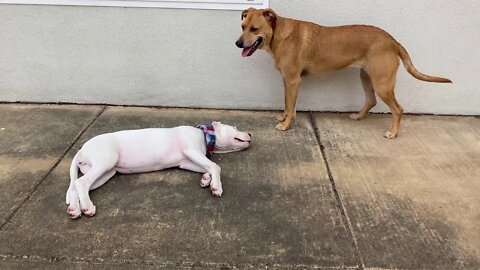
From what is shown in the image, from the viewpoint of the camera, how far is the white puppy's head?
4.00m

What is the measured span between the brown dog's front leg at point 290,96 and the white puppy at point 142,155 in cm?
92

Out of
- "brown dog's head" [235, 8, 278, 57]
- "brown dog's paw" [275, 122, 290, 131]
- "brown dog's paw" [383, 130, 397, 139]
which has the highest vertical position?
"brown dog's head" [235, 8, 278, 57]

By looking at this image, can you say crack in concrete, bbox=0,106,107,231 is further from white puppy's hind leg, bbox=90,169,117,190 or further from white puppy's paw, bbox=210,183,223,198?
white puppy's paw, bbox=210,183,223,198

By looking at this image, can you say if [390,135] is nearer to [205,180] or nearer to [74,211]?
[205,180]

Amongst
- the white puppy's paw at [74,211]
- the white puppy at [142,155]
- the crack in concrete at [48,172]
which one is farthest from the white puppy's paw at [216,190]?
the crack in concrete at [48,172]

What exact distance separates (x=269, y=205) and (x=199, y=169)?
28.1 inches

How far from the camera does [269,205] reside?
332 centimetres

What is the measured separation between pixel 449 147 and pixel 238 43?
7.22 ft

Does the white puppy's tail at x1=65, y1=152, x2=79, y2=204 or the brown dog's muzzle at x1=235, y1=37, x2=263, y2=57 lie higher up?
the brown dog's muzzle at x1=235, y1=37, x2=263, y2=57

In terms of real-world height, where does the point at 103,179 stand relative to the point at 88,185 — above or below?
below

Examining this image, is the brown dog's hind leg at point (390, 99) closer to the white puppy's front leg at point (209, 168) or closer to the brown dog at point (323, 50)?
the brown dog at point (323, 50)

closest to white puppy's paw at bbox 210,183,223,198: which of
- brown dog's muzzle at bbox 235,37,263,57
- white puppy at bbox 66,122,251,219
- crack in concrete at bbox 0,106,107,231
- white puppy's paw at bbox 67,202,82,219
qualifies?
white puppy at bbox 66,122,251,219

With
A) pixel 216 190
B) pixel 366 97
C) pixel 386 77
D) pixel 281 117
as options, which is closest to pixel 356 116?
pixel 366 97

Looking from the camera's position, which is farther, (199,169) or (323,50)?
(323,50)
